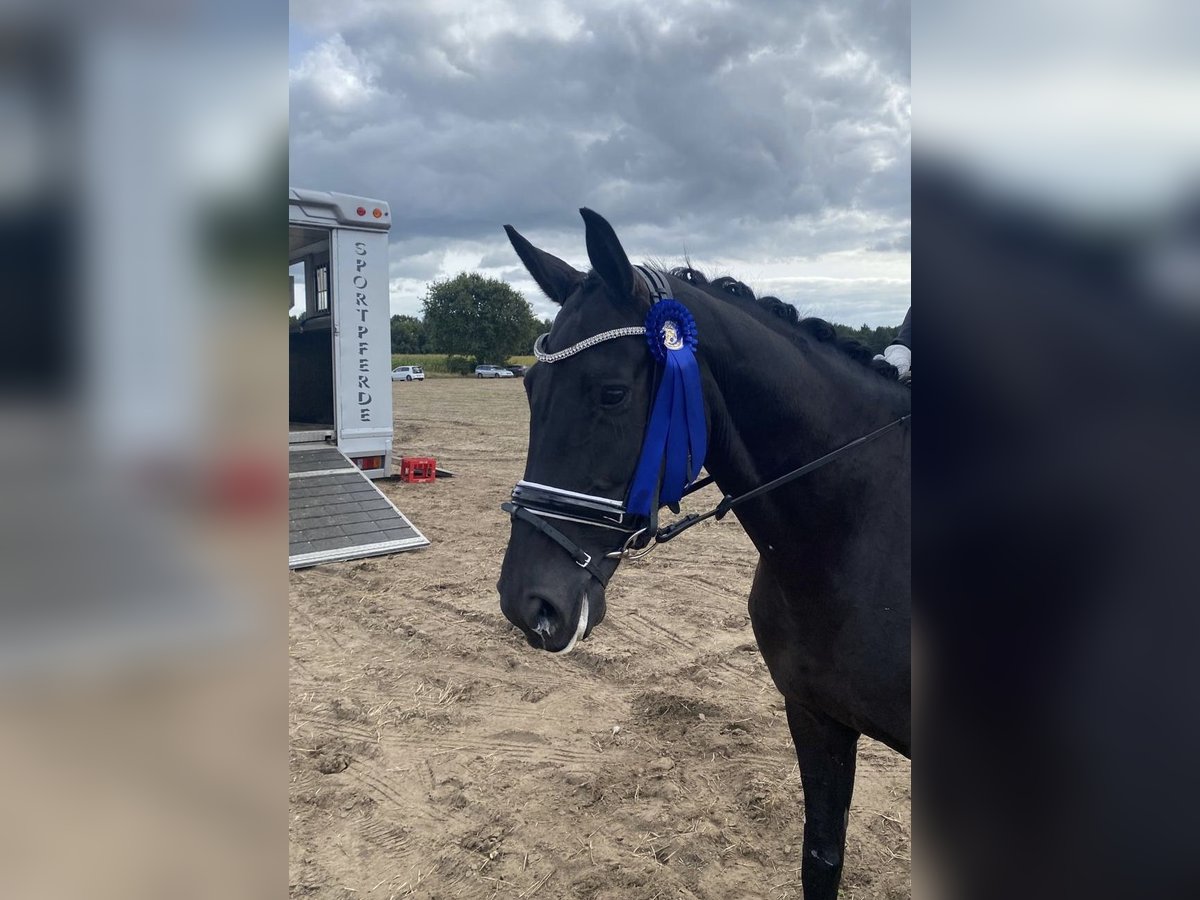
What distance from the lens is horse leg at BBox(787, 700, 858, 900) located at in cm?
248

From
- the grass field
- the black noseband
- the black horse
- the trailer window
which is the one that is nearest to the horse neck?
the black horse

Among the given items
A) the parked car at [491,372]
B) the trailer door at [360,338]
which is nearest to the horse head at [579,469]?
the trailer door at [360,338]

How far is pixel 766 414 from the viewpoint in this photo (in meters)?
2.16

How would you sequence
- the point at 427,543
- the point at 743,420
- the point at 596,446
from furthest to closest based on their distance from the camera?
1. the point at 427,543
2. the point at 743,420
3. the point at 596,446

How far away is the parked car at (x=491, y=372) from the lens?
41.9 meters

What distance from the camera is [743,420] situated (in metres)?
2.18

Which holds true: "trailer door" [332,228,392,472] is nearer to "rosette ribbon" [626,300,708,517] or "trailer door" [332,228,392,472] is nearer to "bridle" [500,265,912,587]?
"bridle" [500,265,912,587]

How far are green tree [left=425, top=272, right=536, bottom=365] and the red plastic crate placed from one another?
24871 mm

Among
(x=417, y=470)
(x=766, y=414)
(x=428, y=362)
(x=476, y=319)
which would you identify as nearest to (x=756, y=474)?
(x=766, y=414)
